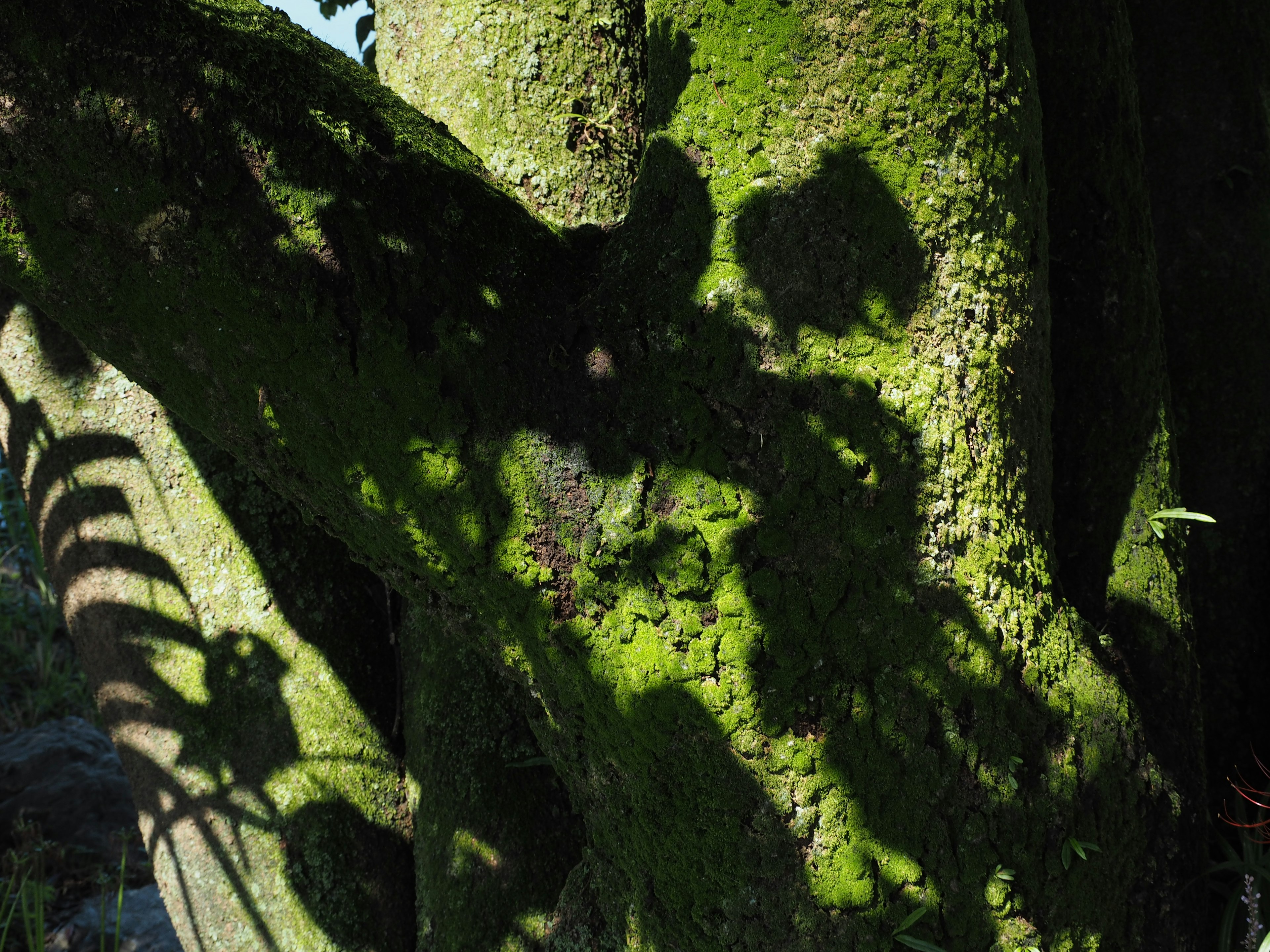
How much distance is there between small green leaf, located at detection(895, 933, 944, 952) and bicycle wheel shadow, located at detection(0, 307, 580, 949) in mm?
942

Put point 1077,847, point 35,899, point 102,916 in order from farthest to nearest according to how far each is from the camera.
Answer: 1. point 35,899
2. point 102,916
3. point 1077,847

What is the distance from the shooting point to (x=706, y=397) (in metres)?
1.59

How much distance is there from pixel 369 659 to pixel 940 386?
5.40ft

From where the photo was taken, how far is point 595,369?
5.37 ft

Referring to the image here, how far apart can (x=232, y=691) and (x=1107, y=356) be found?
7.64 ft

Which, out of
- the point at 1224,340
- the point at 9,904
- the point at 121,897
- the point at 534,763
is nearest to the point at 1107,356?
the point at 1224,340

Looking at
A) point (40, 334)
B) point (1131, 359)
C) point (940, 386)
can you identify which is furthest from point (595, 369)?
point (40, 334)

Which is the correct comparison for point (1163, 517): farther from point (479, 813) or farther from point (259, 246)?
point (259, 246)

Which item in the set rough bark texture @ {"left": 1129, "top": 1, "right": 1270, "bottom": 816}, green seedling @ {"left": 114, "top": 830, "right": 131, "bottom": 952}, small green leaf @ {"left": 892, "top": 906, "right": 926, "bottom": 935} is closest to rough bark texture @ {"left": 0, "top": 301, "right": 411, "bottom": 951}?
green seedling @ {"left": 114, "top": 830, "right": 131, "bottom": 952}

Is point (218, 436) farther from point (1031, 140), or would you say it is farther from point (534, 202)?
point (1031, 140)

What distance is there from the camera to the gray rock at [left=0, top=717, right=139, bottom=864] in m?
4.36

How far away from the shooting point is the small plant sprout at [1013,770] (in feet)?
5.23

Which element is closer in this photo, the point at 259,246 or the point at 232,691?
the point at 259,246

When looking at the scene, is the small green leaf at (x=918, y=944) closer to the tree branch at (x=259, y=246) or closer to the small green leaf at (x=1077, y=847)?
the small green leaf at (x=1077, y=847)
